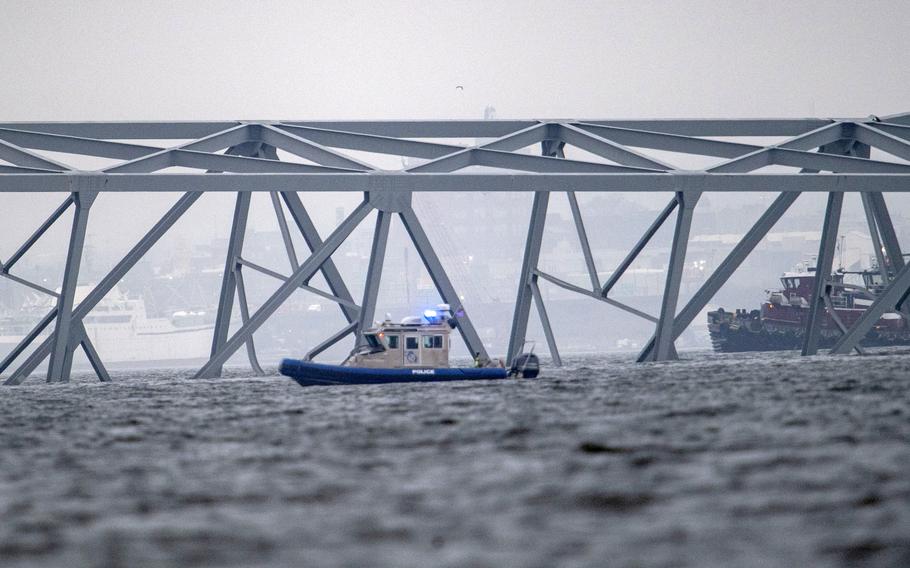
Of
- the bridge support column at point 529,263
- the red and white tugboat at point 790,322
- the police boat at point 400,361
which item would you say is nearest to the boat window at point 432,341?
the police boat at point 400,361

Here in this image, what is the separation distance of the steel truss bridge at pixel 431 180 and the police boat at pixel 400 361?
0.61 metres

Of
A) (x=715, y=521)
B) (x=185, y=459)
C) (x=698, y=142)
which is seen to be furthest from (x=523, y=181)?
(x=715, y=521)

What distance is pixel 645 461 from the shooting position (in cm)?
1506

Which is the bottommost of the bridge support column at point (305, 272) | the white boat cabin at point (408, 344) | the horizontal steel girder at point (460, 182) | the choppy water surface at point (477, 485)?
the choppy water surface at point (477, 485)

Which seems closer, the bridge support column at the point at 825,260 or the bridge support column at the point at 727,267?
the bridge support column at the point at 727,267

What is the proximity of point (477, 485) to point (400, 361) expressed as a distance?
75.4 feet

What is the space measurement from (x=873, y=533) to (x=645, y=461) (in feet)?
16.0

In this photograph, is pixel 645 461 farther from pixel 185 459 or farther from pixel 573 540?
pixel 185 459

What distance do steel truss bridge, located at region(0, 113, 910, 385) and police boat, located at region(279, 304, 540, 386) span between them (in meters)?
0.61

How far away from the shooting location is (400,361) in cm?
3653

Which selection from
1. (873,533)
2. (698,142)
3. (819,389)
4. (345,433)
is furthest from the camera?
(698,142)

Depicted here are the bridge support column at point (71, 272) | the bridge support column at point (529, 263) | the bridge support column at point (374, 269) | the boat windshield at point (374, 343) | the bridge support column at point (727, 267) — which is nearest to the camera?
the bridge support column at point (71, 272)

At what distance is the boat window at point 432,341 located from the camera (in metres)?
37.0

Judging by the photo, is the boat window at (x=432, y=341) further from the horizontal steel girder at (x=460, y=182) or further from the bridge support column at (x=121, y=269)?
the bridge support column at (x=121, y=269)
